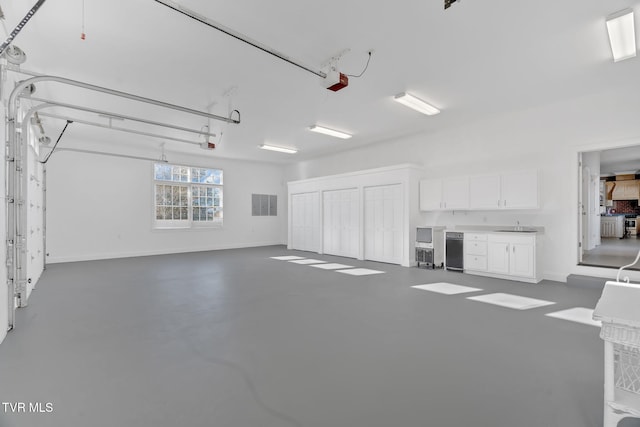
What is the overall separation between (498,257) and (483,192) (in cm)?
141

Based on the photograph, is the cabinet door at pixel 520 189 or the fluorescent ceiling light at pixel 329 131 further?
the fluorescent ceiling light at pixel 329 131

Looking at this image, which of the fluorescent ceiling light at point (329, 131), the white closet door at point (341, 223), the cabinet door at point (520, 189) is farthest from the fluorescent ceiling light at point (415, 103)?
the white closet door at point (341, 223)

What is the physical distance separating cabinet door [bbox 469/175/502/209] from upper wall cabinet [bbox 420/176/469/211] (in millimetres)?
129

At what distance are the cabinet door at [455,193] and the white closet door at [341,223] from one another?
2.55 m

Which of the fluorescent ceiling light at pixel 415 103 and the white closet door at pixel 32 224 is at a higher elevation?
the fluorescent ceiling light at pixel 415 103

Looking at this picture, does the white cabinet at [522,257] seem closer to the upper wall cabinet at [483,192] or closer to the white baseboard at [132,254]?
the upper wall cabinet at [483,192]

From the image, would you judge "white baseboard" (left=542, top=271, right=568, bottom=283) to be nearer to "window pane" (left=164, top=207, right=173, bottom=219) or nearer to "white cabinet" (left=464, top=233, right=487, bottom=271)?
"white cabinet" (left=464, top=233, right=487, bottom=271)

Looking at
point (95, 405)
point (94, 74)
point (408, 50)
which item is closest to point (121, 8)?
point (94, 74)

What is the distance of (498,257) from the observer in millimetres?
6039

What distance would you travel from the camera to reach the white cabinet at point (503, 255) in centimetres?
562

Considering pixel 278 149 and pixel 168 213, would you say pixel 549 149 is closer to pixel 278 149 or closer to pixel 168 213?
pixel 278 149

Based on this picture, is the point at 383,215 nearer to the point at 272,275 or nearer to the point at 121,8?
the point at 272,275

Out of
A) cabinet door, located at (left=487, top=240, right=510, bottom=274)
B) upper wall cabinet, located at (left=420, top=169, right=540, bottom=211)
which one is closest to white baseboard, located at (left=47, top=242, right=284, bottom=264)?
upper wall cabinet, located at (left=420, top=169, right=540, bottom=211)

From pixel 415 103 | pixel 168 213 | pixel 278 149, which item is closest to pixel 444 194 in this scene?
pixel 415 103
